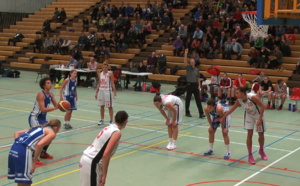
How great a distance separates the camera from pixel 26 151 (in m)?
6.67

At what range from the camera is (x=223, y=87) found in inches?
740

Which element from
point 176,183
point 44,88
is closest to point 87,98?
point 44,88

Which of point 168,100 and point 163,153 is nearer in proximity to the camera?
point 168,100

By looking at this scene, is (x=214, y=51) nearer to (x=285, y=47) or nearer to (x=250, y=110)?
(x=285, y=47)

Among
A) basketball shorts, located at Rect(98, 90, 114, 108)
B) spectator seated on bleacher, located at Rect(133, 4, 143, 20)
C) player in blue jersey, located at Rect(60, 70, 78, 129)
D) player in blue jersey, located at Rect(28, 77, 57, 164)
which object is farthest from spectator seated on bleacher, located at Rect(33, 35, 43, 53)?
player in blue jersey, located at Rect(28, 77, 57, 164)

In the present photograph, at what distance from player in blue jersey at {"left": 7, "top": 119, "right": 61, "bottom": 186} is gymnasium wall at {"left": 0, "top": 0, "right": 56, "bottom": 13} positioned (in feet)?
104

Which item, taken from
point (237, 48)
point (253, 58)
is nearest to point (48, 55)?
point (237, 48)

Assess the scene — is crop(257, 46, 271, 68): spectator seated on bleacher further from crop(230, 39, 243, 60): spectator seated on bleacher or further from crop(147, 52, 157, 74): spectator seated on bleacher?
crop(147, 52, 157, 74): spectator seated on bleacher

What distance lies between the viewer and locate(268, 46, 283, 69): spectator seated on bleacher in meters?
22.0

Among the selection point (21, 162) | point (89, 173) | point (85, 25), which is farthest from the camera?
point (85, 25)

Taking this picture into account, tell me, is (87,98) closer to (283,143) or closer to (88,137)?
(88,137)

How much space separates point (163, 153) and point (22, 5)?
29624 mm

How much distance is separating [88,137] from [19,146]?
18.8ft

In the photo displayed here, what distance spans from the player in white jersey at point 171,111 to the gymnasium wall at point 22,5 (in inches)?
1121
